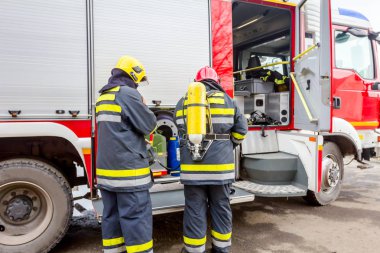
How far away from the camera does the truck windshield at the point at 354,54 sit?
477 cm

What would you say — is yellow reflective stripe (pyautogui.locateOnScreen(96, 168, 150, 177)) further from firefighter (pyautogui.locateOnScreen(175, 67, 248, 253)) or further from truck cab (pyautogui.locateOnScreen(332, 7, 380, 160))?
truck cab (pyautogui.locateOnScreen(332, 7, 380, 160))

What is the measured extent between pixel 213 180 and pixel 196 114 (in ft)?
2.06

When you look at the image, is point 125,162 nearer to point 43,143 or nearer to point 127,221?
point 127,221

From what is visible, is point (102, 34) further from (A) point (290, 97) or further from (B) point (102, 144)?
(A) point (290, 97)

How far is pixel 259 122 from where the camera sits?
4.73 meters

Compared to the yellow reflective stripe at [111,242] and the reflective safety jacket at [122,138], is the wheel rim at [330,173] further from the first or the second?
the yellow reflective stripe at [111,242]

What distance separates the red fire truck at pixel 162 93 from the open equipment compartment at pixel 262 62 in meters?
0.03

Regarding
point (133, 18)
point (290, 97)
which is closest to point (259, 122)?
point (290, 97)

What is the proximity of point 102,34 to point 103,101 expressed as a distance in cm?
99

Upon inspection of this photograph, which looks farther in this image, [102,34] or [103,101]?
[102,34]

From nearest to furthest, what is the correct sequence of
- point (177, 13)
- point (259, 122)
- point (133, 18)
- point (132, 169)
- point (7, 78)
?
1. point (132, 169)
2. point (7, 78)
3. point (133, 18)
4. point (177, 13)
5. point (259, 122)

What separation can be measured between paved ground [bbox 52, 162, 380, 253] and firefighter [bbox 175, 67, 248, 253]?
→ 44 cm

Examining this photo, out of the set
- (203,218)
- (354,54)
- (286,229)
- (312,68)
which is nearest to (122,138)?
(203,218)

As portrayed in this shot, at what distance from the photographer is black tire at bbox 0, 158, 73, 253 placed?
2.87 m
